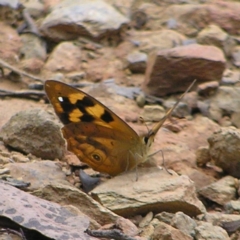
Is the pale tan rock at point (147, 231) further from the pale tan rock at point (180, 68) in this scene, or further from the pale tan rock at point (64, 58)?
the pale tan rock at point (64, 58)

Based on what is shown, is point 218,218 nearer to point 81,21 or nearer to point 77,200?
point 77,200

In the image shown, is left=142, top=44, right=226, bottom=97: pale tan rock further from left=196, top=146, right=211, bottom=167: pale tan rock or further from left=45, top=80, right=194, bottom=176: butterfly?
left=45, top=80, right=194, bottom=176: butterfly

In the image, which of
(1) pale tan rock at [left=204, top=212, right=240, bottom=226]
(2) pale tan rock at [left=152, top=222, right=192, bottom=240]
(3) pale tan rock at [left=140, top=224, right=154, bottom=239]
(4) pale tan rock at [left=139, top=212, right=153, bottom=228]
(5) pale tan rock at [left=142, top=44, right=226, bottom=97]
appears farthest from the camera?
(5) pale tan rock at [left=142, top=44, right=226, bottom=97]

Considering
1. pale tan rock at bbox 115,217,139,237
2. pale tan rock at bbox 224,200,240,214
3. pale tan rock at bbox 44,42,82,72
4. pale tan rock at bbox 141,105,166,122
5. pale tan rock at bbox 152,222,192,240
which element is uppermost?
pale tan rock at bbox 152,222,192,240

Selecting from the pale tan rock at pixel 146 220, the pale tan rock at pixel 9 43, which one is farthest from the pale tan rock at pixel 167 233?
the pale tan rock at pixel 9 43

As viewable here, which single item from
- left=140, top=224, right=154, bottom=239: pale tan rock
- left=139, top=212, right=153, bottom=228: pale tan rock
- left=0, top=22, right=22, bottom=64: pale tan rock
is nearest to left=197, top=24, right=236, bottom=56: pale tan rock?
left=0, top=22, right=22, bottom=64: pale tan rock

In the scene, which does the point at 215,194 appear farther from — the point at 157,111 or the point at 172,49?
the point at 172,49

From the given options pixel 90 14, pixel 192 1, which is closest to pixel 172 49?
pixel 90 14
